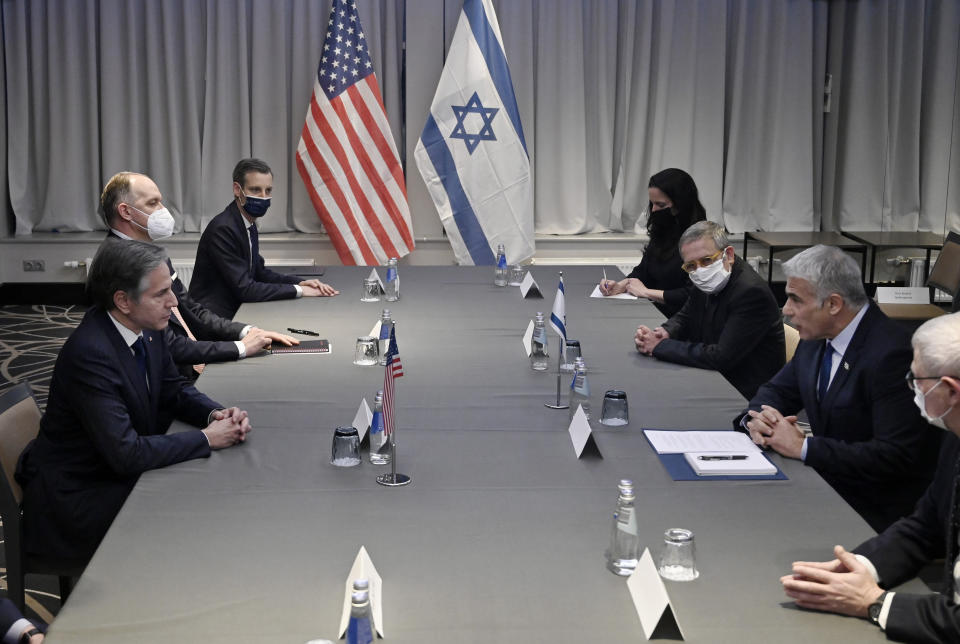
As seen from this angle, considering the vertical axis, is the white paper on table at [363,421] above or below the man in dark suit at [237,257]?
below

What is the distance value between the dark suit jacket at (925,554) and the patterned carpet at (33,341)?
4.09m

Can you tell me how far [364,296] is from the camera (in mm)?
5348

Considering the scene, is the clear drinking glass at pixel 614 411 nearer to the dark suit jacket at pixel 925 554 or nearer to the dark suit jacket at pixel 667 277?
the dark suit jacket at pixel 925 554

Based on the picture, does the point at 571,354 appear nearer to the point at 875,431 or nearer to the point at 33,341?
the point at 875,431

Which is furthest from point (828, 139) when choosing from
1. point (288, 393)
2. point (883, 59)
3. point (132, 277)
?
point (132, 277)

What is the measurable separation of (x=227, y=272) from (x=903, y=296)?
4.15 m

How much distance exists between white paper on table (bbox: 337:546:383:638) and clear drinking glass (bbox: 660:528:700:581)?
59 centimetres

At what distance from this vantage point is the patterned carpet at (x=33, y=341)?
6.30 m

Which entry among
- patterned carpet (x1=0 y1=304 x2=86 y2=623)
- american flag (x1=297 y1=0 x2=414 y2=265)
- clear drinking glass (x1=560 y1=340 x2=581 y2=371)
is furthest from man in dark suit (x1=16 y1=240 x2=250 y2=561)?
american flag (x1=297 y1=0 x2=414 y2=265)

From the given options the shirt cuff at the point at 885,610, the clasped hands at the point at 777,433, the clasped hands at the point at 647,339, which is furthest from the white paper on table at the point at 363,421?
the clasped hands at the point at 647,339

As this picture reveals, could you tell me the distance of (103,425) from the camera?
2.86m

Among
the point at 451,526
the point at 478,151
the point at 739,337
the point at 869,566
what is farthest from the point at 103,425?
the point at 478,151

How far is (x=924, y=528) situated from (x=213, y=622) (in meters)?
1.56

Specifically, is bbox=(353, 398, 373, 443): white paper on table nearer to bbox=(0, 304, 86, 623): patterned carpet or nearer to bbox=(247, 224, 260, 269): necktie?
bbox=(247, 224, 260, 269): necktie
